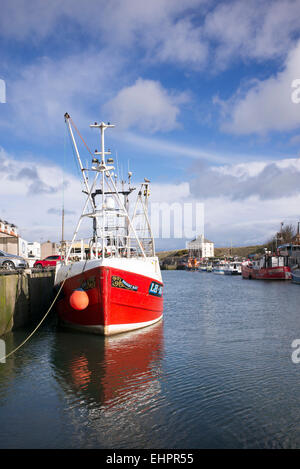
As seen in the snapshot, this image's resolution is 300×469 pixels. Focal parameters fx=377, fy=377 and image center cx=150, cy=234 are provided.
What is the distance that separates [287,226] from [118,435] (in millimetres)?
133929

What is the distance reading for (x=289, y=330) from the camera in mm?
22031

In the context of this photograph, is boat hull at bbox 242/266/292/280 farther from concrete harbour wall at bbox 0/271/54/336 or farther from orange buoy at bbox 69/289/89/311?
orange buoy at bbox 69/289/89/311

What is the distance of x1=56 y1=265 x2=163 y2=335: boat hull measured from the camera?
18.0 m

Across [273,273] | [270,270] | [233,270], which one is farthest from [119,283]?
[233,270]

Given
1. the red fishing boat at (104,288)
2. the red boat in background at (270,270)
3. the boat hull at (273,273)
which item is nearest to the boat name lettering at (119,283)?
the red fishing boat at (104,288)

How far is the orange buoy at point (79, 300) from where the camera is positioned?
1811 centimetres

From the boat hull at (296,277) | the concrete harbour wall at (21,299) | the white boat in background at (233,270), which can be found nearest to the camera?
the concrete harbour wall at (21,299)

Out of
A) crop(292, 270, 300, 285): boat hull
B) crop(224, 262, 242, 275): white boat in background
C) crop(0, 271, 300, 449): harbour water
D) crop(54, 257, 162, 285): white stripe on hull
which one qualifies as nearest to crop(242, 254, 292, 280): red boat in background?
crop(292, 270, 300, 285): boat hull

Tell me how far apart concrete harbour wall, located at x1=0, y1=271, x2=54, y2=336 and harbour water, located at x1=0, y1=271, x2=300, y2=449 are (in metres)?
1.00

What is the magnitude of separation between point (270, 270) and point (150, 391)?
230 feet

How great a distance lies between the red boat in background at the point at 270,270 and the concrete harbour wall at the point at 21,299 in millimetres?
57256

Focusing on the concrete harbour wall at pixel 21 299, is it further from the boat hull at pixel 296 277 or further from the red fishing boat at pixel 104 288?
the boat hull at pixel 296 277

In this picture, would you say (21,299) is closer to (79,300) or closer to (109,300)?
(79,300)
